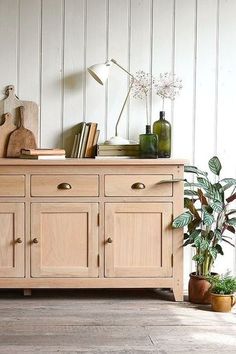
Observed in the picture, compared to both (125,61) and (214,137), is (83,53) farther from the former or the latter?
(214,137)

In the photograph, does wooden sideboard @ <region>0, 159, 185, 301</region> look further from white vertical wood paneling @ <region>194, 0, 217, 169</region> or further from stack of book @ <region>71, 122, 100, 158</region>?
white vertical wood paneling @ <region>194, 0, 217, 169</region>

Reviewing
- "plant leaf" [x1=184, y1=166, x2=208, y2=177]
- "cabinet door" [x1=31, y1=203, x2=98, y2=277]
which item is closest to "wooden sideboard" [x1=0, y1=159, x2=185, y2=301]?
"cabinet door" [x1=31, y1=203, x2=98, y2=277]

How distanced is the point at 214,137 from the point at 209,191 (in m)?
0.57

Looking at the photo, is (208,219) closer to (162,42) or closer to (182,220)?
(182,220)

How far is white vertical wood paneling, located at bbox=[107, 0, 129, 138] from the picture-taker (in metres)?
4.52

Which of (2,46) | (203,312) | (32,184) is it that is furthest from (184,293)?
(2,46)

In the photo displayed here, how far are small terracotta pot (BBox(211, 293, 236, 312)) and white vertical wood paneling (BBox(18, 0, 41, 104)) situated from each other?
1737 millimetres

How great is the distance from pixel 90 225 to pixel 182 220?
1.79 ft

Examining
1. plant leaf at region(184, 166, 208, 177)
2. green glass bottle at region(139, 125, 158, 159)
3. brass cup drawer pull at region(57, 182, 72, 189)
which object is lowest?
brass cup drawer pull at region(57, 182, 72, 189)

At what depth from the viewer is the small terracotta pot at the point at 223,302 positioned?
395 cm

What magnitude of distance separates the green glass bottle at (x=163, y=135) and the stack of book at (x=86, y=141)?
39 centimetres

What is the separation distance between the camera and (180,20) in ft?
14.9

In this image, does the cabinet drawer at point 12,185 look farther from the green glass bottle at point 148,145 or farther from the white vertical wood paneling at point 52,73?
the green glass bottle at point 148,145

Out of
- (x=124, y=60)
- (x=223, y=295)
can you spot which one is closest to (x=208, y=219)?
(x=223, y=295)
